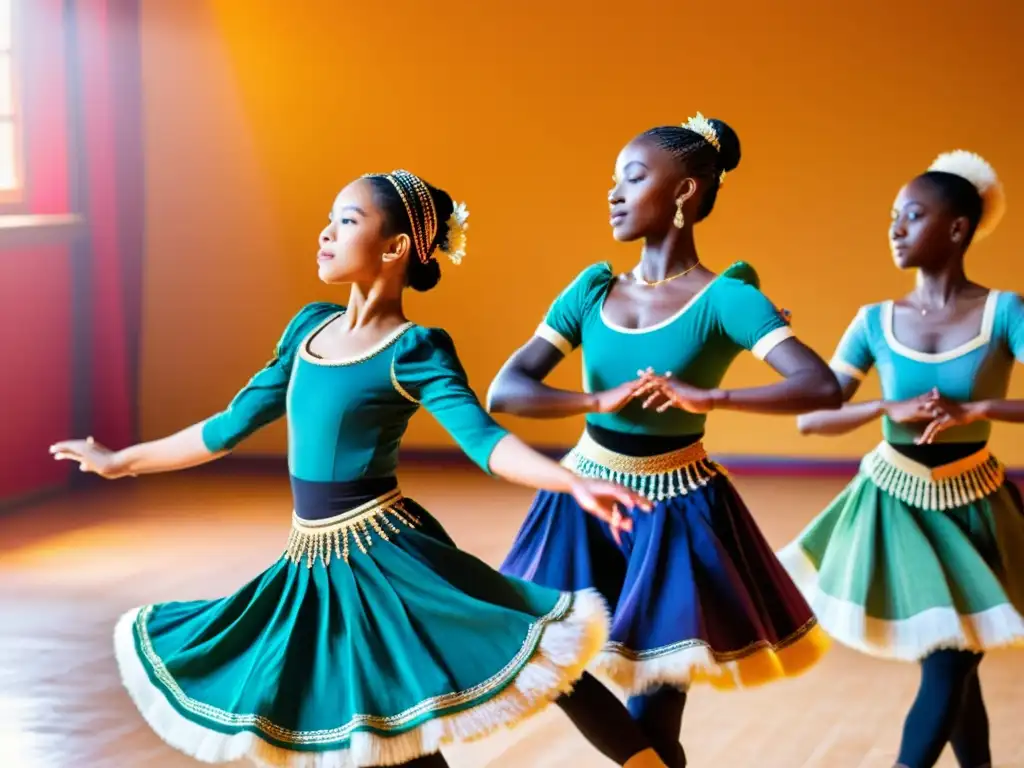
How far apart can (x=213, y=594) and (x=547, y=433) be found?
8.76ft

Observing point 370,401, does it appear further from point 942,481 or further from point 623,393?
point 942,481

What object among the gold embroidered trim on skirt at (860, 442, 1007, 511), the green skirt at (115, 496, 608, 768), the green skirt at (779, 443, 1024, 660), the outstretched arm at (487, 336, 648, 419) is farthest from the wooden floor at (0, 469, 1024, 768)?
the green skirt at (115, 496, 608, 768)

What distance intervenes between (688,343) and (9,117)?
453 cm

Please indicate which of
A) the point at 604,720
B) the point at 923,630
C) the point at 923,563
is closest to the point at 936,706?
the point at 923,630

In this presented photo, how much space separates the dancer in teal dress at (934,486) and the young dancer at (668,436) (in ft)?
1.19

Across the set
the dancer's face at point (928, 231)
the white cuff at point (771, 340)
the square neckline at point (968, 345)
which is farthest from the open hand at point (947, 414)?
the white cuff at point (771, 340)

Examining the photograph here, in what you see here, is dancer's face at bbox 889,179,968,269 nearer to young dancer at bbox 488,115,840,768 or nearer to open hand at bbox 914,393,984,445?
open hand at bbox 914,393,984,445

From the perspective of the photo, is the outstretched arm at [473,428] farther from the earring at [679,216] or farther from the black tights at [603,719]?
the earring at [679,216]

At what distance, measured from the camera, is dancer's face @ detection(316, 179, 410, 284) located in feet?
7.79

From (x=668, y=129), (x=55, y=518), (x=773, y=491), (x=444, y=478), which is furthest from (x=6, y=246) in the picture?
(x=668, y=129)

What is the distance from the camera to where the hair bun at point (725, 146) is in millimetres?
2760

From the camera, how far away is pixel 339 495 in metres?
2.33

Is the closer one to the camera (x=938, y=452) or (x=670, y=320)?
(x=670, y=320)

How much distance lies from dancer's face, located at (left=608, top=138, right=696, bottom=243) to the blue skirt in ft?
1.31
